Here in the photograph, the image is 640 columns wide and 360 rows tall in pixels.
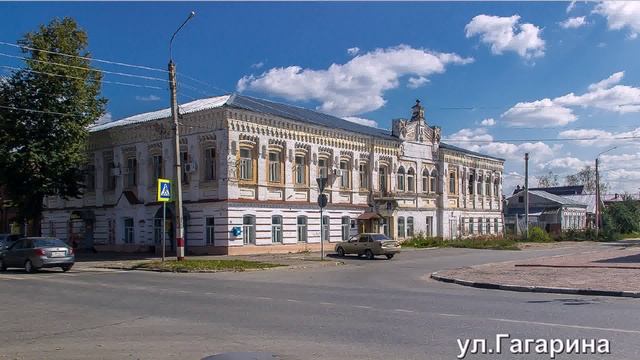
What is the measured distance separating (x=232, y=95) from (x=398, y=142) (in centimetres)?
1435

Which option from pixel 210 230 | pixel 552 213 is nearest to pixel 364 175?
pixel 210 230

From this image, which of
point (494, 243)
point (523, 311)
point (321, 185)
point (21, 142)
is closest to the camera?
point (523, 311)

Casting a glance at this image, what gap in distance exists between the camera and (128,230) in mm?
40031

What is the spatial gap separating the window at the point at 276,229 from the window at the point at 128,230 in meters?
9.80

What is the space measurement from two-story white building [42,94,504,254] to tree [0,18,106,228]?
3985 mm

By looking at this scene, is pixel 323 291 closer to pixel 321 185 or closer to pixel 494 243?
pixel 321 185

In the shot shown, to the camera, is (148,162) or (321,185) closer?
(321,185)

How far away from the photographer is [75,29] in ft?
122

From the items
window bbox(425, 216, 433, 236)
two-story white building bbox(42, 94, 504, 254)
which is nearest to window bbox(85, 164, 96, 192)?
two-story white building bbox(42, 94, 504, 254)

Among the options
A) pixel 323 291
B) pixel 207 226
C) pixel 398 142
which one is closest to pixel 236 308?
pixel 323 291

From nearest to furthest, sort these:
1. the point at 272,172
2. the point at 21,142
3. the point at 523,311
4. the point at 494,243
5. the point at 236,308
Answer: the point at 523,311, the point at 236,308, the point at 21,142, the point at 272,172, the point at 494,243

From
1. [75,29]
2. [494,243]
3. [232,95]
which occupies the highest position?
[75,29]

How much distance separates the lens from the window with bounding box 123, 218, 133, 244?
131ft

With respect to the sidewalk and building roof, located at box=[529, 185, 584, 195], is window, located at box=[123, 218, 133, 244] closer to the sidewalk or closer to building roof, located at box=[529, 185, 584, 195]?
the sidewalk
